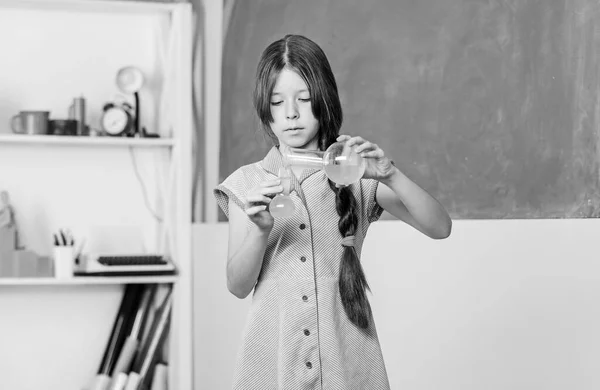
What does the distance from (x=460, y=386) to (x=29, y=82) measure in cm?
181

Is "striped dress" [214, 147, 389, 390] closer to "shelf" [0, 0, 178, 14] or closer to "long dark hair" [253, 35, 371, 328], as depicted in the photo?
"long dark hair" [253, 35, 371, 328]

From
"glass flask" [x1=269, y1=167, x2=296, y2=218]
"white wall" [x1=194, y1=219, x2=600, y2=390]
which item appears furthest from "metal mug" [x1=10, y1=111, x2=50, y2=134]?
"glass flask" [x1=269, y1=167, x2=296, y2=218]

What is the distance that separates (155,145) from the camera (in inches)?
104

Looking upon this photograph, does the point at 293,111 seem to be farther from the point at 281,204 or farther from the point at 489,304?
the point at 489,304

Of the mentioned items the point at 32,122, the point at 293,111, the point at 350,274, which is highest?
the point at 32,122

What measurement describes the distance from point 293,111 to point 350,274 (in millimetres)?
235

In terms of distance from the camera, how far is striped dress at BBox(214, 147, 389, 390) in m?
1.13

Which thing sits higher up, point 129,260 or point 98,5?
point 98,5

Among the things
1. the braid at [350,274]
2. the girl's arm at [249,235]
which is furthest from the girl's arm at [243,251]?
the braid at [350,274]

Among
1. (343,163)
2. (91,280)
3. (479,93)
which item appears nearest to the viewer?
(343,163)

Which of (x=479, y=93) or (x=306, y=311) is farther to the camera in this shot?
(x=479, y=93)

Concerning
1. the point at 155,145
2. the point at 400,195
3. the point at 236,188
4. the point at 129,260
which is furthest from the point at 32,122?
the point at 400,195

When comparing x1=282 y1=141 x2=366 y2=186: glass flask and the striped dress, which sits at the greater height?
x1=282 y1=141 x2=366 y2=186: glass flask

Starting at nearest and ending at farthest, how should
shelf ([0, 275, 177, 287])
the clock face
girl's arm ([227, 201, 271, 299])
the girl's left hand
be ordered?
1. the girl's left hand
2. girl's arm ([227, 201, 271, 299])
3. shelf ([0, 275, 177, 287])
4. the clock face
